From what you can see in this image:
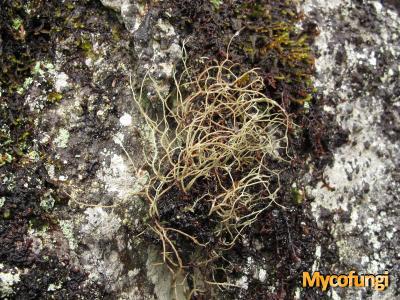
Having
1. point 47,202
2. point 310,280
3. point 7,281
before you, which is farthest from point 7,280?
point 310,280

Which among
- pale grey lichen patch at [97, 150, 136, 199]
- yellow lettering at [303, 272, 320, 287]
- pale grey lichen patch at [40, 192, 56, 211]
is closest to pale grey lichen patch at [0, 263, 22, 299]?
pale grey lichen patch at [40, 192, 56, 211]

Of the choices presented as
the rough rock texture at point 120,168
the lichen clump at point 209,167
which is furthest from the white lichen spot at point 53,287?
the lichen clump at point 209,167

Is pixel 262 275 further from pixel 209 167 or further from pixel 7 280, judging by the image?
pixel 7 280

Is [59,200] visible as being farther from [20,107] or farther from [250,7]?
[250,7]

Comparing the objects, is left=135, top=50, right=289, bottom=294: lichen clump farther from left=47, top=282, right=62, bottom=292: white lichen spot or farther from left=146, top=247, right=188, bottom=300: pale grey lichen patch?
left=47, top=282, right=62, bottom=292: white lichen spot

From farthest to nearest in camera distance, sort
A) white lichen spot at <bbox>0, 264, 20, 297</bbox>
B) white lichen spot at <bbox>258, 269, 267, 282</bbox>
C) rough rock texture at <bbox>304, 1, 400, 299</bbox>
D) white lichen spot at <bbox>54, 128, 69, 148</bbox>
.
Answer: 1. rough rock texture at <bbox>304, 1, 400, 299</bbox>
2. white lichen spot at <bbox>258, 269, 267, 282</bbox>
3. white lichen spot at <bbox>54, 128, 69, 148</bbox>
4. white lichen spot at <bbox>0, 264, 20, 297</bbox>

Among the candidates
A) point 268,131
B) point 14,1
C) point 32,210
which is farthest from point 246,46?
point 32,210
